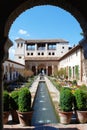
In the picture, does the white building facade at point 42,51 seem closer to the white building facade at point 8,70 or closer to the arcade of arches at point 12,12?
the white building facade at point 8,70

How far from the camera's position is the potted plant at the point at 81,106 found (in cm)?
830

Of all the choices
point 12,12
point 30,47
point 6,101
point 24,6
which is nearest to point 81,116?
point 6,101

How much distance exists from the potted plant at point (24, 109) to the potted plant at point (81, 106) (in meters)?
1.63

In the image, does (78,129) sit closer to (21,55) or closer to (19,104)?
(19,104)

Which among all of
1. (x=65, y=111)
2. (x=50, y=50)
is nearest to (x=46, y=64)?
(x=50, y=50)

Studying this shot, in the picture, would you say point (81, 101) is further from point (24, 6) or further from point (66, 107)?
point (24, 6)

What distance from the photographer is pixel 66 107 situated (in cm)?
847

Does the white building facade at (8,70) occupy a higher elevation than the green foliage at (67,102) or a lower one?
higher

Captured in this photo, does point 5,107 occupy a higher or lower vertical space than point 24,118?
higher

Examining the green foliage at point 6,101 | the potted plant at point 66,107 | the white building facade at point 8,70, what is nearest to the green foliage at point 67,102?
the potted plant at point 66,107

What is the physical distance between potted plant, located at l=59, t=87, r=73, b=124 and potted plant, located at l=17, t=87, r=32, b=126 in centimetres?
110

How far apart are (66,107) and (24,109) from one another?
1.43 metres

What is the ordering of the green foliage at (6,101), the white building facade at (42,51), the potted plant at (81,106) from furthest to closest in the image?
the white building facade at (42,51), the potted plant at (81,106), the green foliage at (6,101)

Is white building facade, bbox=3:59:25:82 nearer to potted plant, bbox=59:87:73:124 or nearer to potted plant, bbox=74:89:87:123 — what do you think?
potted plant, bbox=59:87:73:124
